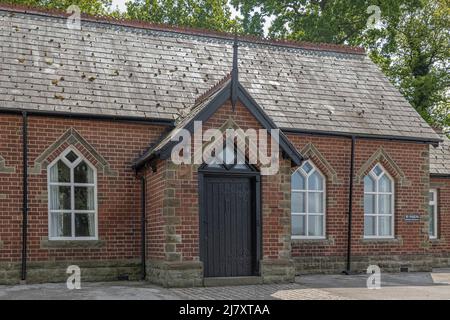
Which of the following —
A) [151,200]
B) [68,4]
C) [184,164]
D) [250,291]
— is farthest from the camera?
[68,4]

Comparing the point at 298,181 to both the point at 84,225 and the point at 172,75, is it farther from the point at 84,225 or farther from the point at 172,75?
the point at 84,225

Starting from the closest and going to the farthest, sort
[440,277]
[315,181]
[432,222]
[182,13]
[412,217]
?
[440,277] → [315,181] → [412,217] → [432,222] → [182,13]

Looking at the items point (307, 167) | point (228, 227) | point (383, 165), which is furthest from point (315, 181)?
point (228, 227)

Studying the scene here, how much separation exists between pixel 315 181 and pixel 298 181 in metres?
0.58

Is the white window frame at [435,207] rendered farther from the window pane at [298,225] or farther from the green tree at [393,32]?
the green tree at [393,32]

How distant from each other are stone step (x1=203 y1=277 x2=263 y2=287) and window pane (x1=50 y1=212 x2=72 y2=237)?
3.61 meters

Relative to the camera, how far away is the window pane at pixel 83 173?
14.7m

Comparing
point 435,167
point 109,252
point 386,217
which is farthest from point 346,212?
point 109,252

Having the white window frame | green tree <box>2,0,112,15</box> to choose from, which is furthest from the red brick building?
green tree <box>2,0,112,15</box>

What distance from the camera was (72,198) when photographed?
48.1 feet

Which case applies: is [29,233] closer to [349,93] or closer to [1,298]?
[1,298]

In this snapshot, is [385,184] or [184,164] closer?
[184,164]

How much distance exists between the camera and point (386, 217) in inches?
717
